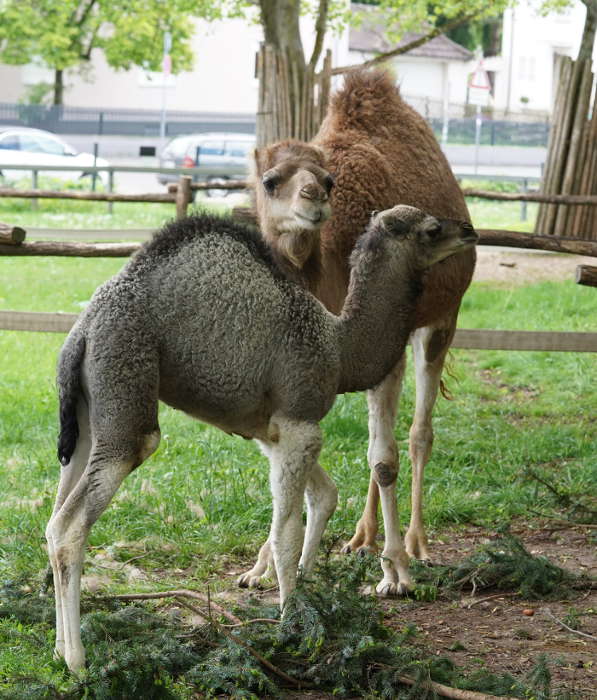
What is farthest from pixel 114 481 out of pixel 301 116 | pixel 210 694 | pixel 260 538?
pixel 301 116

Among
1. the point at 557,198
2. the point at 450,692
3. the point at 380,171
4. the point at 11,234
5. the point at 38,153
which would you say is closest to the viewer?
the point at 450,692

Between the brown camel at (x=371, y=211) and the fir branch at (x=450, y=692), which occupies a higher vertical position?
the brown camel at (x=371, y=211)

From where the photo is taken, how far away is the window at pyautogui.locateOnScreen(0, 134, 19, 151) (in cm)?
2806

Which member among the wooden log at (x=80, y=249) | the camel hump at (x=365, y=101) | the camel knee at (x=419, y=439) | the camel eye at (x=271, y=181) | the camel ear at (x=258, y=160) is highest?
the camel hump at (x=365, y=101)

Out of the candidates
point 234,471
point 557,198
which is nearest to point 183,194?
point 557,198

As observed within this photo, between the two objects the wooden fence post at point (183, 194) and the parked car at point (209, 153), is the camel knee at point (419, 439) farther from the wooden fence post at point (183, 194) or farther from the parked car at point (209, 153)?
the parked car at point (209, 153)

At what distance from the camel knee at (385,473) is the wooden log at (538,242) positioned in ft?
10.9

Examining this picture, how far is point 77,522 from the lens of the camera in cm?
377

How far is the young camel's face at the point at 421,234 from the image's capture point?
4234 mm

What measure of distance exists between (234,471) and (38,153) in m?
23.0

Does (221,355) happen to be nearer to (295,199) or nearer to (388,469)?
(295,199)

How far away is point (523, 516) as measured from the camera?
6.31m

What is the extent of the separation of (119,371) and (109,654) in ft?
3.18

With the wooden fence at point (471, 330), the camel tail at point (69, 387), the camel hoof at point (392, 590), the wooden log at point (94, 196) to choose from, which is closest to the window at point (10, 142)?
the wooden log at point (94, 196)
